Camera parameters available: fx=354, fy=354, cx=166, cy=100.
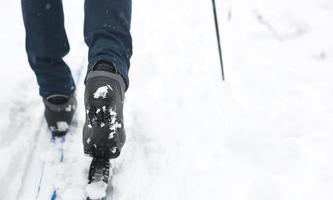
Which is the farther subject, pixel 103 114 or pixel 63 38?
pixel 63 38

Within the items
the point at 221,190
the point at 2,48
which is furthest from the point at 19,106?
the point at 221,190

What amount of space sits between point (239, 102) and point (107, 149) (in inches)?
45.3

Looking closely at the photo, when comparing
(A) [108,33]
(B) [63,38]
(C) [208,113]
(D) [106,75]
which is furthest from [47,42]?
(C) [208,113]

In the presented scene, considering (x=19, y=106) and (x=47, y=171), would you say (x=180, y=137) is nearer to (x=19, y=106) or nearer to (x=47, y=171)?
(x=47, y=171)

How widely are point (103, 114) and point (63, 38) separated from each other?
690 mm

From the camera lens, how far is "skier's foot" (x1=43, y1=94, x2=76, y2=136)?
2.09 meters

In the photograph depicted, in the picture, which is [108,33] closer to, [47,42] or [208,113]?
[47,42]

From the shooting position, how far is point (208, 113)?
89.4 inches

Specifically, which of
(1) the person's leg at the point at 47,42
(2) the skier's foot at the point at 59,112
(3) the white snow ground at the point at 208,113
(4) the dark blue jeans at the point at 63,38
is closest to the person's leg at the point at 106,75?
(4) the dark blue jeans at the point at 63,38

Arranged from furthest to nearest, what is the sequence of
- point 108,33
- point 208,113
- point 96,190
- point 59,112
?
1. point 208,113
2. point 59,112
3. point 96,190
4. point 108,33

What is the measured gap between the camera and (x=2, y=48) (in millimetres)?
2932

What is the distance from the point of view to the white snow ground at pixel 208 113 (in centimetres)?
184

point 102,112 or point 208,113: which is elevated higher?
point 102,112

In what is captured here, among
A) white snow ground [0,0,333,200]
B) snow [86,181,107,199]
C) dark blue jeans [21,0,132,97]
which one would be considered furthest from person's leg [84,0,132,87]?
white snow ground [0,0,333,200]
